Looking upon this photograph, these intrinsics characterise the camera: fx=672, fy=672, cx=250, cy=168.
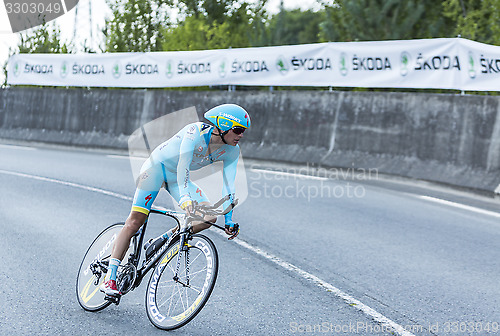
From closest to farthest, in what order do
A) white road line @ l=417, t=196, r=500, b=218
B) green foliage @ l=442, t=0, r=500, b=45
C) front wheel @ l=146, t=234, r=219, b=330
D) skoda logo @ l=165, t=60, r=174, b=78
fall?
front wheel @ l=146, t=234, r=219, b=330
white road line @ l=417, t=196, r=500, b=218
skoda logo @ l=165, t=60, r=174, b=78
green foliage @ l=442, t=0, r=500, b=45

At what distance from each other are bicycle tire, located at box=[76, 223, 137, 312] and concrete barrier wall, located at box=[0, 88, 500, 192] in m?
7.29

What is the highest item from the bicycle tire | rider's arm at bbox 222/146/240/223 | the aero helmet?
the aero helmet

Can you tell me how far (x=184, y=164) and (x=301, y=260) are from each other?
274 centimetres

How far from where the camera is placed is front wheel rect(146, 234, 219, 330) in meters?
4.69

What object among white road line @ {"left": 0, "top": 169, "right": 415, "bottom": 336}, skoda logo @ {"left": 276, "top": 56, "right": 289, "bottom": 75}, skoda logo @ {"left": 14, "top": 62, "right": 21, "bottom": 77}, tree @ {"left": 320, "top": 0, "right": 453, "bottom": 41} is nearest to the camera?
white road line @ {"left": 0, "top": 169, "right": 415, "bottom": 336}

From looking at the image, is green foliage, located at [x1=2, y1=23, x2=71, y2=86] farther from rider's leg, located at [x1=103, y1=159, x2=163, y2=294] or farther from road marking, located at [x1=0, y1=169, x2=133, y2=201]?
rider's leg, located at [x1=103, y1=159, x2=163, y2=294]

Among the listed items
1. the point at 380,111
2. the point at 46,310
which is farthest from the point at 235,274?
the point at 380,111

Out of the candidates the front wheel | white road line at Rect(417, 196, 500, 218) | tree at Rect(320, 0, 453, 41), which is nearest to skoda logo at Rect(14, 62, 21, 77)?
tree at Rect(320, 0, 453, 41)

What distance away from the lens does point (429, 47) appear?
41.9 ft

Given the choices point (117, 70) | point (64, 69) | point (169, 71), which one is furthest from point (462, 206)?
point (64, 69)

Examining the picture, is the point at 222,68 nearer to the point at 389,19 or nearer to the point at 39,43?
the point at 389,19

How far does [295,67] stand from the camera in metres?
15.2

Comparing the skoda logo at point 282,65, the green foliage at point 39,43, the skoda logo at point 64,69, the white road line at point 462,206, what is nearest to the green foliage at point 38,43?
the green foliage at point 39,43

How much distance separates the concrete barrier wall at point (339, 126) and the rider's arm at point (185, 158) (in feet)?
24.3
